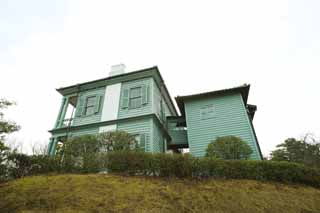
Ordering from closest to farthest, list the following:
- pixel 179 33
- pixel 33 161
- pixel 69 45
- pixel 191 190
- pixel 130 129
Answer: pixel 191 190
pixel 33 161
pixel 130 129
pixel 179 33
pixel 69 45

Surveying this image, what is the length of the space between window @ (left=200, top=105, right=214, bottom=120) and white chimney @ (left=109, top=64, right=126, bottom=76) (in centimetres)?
709

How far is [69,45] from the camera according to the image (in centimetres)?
1276

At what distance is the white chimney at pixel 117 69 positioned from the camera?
13.5 meters

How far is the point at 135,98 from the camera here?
11336 mm

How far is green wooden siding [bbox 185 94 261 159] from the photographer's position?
10.2m

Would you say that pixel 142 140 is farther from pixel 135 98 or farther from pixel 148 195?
pixel 148 195

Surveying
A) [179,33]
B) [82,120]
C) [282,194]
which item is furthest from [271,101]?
[82,120]

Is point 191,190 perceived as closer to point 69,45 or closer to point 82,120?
Answer: point 82,120

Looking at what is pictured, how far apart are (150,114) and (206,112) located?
4.15m

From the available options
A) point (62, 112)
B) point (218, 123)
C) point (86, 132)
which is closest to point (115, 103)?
point (86, 132)

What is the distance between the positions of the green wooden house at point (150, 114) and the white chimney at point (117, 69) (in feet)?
Result: 4.59

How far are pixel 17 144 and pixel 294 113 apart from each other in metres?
21.1

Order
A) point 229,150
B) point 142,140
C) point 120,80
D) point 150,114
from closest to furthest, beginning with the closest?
point 229,150 → point 142,140 → point 150,114 → point 120,80

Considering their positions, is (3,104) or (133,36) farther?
(133,36)
